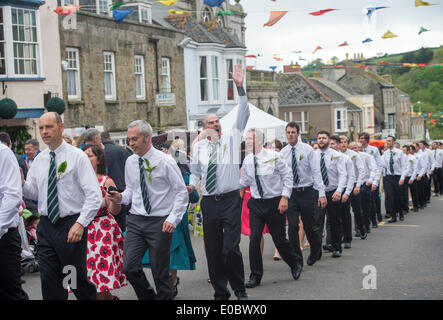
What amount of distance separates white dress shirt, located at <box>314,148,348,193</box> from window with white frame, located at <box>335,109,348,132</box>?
5031cm

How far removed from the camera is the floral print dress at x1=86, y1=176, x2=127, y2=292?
686cm

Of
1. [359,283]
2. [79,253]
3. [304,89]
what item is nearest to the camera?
[79,253]

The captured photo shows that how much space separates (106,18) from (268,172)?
692 inches

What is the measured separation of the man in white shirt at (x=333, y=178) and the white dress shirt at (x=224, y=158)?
12.0 ft

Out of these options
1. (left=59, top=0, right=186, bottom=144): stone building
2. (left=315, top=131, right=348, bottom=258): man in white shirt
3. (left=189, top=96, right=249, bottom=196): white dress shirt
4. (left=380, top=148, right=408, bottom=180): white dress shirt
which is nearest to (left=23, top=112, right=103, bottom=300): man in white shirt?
(left=189, top=96, right=249, bottom=196): white dress shirt

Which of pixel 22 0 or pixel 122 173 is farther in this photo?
pixel 22 0

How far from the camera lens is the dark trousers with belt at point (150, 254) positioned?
6.38 meters

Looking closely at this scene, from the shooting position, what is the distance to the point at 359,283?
8531 millimetres

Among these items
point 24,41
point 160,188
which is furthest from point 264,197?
point 24,41

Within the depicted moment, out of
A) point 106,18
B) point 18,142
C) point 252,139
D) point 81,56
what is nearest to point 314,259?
point 252,139

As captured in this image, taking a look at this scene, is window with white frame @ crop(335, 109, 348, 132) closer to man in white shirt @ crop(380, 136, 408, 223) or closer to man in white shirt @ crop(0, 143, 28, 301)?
man in white shirt @ crop(380, 136, 408, 223)

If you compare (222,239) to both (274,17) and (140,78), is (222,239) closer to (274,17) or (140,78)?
(274,17)
